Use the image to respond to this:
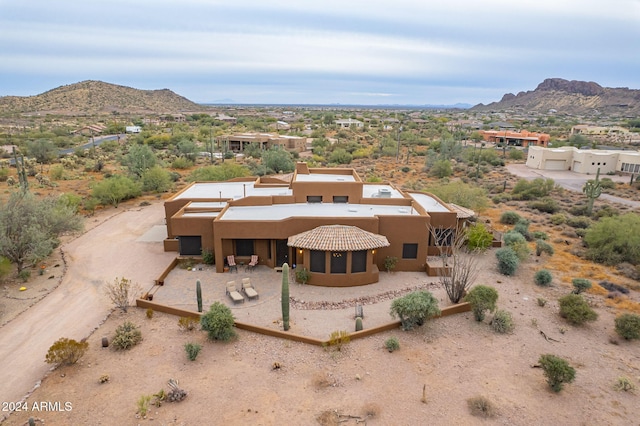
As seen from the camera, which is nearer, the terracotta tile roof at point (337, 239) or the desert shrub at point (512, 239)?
the terracotta tile roof at point (337, 239)

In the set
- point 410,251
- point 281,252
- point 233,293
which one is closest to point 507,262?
point 410,251

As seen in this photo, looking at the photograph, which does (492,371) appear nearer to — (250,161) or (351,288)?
(351,288)

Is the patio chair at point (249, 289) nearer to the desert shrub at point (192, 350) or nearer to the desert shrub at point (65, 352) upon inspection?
the desert shrub at point (192, 350)

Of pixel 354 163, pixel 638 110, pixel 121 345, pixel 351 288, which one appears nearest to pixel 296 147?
pixel 354 163

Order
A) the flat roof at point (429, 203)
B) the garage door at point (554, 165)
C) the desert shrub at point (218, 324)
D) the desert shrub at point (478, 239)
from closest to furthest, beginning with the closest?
the desert shrub at point (218, 324), the desert shrub at point (478, 239), the flat roof at point (429, 203), the garage door at point (554, 165)

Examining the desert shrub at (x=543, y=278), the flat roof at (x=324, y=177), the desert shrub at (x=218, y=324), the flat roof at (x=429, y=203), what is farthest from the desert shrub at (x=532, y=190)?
the desert shrub at (x=218, y=324)

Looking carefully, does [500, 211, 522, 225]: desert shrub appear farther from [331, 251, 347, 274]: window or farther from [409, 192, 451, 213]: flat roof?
[331, 251, 347, 274]: window
